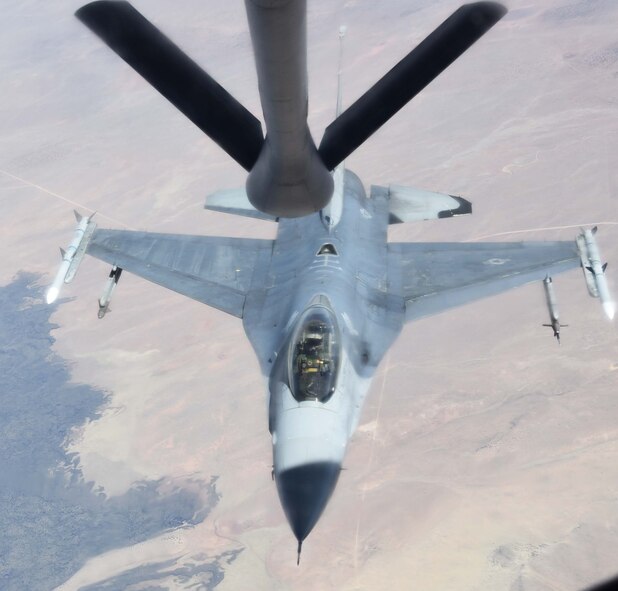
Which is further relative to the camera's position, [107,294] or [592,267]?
[107,294]

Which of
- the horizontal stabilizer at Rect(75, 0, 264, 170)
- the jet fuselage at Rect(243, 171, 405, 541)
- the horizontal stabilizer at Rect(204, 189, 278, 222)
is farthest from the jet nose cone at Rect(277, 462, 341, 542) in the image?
the horizontal stabilizer at Rect(204, 189, 278, 222)

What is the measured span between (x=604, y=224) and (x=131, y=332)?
193 ft

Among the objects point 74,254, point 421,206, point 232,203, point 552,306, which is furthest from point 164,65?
point 421,206

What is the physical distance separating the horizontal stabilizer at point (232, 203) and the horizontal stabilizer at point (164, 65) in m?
24.5

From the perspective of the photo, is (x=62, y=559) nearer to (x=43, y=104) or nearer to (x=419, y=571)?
(x=419, y=571)

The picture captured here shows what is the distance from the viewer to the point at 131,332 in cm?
8512

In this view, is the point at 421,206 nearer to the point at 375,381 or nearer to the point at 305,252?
the point at 305,252

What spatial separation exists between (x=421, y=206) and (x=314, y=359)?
1522cm

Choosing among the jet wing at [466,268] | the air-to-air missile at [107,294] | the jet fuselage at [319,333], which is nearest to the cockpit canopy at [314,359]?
the jet fuselage at [319,333]

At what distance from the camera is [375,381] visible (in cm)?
6875

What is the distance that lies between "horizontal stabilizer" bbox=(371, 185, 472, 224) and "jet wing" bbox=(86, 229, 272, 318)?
22.1ft

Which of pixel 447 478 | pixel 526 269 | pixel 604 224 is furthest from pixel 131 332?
pixel 526 269

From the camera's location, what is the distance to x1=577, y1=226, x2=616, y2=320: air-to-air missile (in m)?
25.1

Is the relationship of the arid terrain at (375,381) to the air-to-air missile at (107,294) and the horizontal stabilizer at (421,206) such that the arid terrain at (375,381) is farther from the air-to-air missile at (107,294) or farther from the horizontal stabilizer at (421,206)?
the horizontal stabilizer at (421,206)
